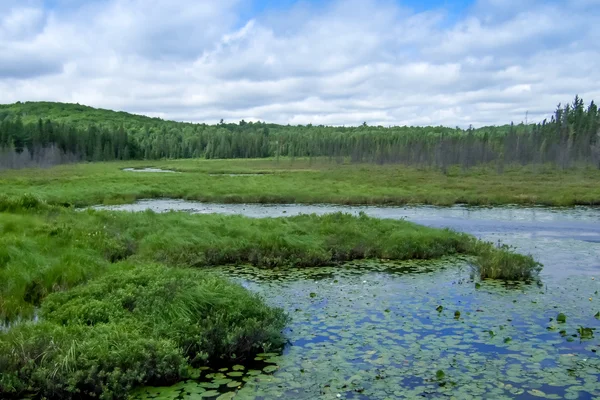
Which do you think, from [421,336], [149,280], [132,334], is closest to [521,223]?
[421,336]

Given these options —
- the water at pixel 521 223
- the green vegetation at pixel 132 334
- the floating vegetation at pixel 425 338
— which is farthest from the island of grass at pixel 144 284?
the water at pixel 521 223

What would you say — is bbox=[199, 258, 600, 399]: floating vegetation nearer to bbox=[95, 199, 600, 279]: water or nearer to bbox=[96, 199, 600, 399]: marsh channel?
bbox=[96, 199, 600, 399]: marsh channel

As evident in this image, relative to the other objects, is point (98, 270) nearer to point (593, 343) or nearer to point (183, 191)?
point (593, 343)

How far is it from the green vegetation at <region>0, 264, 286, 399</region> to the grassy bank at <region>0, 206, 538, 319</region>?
2.00 metres

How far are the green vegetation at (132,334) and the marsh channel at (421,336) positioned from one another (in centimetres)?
47

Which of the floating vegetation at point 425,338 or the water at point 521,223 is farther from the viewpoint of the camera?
the water at point 521,223

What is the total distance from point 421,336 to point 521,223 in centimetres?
2243

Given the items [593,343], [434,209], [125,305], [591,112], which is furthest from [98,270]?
[591,112]

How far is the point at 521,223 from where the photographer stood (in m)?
31.6

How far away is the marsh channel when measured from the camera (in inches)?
367

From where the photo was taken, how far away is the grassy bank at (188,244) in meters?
14.3

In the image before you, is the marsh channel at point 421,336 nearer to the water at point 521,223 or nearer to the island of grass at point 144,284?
the water at point 521,223

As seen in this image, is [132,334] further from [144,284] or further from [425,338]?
[425,338]

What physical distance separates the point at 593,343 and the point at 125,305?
10.0 meters
